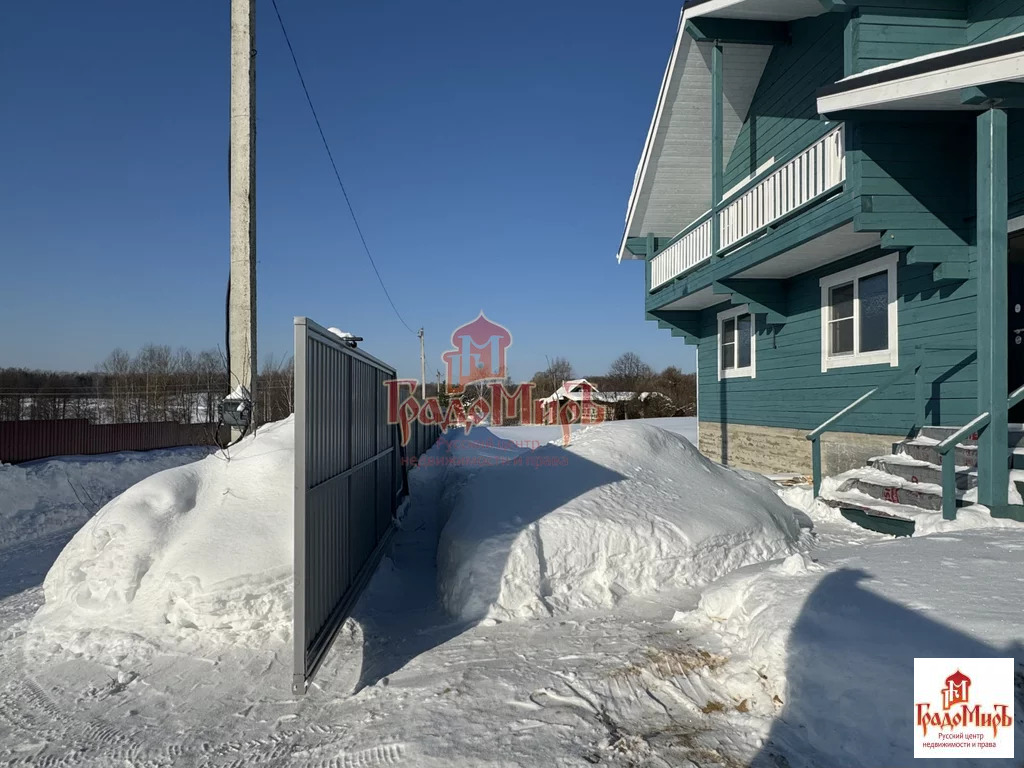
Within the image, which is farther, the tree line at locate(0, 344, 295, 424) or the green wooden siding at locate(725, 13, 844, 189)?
the tree line at locate(0, 344, 295, 424)

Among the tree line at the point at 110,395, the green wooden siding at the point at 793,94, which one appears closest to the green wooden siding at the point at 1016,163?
the green wooden siding at the point at 793,94

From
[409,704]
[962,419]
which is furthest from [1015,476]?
[409,704]

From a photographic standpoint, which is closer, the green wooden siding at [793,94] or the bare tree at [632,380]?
the green wooden siding at [793,94]

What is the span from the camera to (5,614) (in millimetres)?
5238

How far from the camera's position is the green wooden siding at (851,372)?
736 cm

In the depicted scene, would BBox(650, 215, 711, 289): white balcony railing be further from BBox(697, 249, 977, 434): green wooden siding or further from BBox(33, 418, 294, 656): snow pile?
BBox(33, 418, 294, 656): snow pile

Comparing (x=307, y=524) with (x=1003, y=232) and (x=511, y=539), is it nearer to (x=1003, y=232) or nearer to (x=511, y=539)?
(x=511, y=539)

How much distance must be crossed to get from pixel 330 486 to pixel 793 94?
404 inches

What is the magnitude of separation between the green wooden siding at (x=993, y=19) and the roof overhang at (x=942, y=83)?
1.54 metres

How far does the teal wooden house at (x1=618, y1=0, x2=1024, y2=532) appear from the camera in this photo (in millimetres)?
5934

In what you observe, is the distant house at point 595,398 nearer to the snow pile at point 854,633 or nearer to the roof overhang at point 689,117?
the roof overhang at point 689,117

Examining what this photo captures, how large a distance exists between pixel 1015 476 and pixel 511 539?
15.3ft

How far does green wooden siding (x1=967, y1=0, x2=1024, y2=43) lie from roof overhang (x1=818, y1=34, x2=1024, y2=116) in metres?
1.54

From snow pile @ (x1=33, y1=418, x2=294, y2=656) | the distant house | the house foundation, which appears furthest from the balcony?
the distant house
